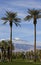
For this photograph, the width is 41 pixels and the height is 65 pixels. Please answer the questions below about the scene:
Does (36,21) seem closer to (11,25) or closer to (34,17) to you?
(34,17)

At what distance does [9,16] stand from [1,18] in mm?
1736

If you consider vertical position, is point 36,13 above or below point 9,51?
above

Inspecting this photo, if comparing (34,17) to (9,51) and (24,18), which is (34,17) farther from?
(9,51)

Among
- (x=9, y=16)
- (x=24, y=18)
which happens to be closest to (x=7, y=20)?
(x=9, y=16)

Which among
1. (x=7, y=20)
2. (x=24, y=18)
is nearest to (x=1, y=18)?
(x=7, y=20)

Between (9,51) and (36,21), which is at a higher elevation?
(36,21)

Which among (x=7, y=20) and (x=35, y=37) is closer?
(x=35, y=37)

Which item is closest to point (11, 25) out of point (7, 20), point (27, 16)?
point (7, 20)

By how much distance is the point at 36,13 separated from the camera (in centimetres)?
5691

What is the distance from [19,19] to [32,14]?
3.77 meters

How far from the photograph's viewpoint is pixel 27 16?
56281 millimetres

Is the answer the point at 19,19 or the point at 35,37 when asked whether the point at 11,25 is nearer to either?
the point at 19,19

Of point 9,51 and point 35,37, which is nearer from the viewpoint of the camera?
point 35,37

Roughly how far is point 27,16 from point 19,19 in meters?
3.64
